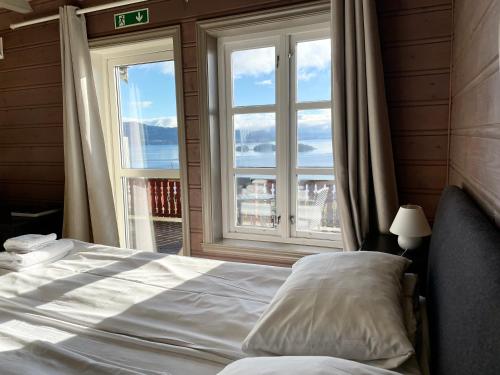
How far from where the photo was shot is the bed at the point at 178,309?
74 cm

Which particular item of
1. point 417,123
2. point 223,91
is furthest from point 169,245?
point 417,123

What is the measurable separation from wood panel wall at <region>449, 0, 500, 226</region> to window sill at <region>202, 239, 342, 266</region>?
43.0 inches

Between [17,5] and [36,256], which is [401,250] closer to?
[36,256]

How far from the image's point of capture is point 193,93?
272 centimetres

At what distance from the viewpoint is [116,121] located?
10.9 ft

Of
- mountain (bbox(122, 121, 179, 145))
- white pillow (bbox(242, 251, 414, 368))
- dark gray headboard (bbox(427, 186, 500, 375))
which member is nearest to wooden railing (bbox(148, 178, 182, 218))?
mountain (bbox(122, 121, 179, 145))

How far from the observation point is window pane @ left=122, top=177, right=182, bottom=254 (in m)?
3.21

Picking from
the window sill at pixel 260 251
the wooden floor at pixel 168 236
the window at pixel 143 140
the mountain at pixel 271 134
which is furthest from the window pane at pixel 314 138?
the wooden floor at pixel 168 236

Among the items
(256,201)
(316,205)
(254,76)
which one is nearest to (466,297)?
(316,205)

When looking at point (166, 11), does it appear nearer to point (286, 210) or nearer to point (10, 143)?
point (286, 210)

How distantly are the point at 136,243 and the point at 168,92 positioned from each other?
1.42 metres

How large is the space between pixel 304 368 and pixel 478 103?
3.39 ft

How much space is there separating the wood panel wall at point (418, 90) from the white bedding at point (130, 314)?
1039mm

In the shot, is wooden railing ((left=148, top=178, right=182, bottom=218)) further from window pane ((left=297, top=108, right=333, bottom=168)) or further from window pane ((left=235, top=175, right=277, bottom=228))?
window pane ((left=297, top=108, right=333, bottom=168))
